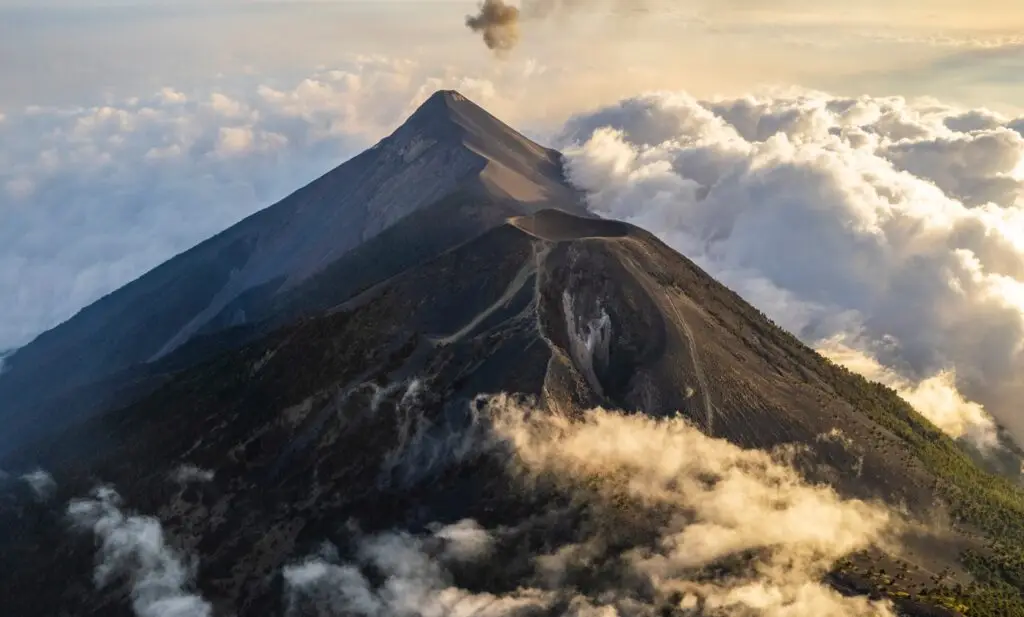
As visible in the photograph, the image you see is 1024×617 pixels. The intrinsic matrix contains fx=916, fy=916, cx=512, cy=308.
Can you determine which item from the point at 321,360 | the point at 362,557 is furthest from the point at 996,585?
the point at 321,360

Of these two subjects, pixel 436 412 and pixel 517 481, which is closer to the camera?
pixel 517 481

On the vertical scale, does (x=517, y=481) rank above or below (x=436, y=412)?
below

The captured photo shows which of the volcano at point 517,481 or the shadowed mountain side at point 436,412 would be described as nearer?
the volcano at point 517,481

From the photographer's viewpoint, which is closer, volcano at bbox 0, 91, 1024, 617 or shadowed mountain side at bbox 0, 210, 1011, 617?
volcano at bbox 0, 91, 1024, 617

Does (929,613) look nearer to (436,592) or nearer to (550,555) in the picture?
(550,555)
